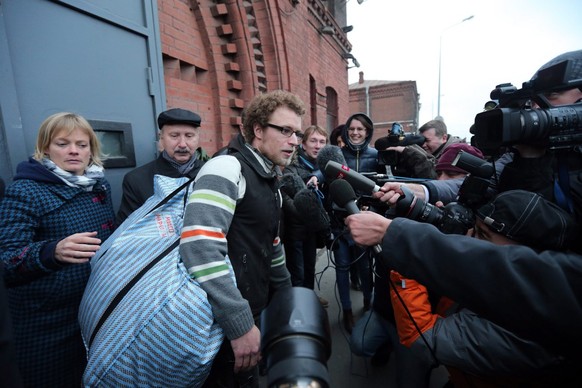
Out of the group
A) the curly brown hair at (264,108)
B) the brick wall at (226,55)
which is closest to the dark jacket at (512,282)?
the curly brown hair at (264,108)

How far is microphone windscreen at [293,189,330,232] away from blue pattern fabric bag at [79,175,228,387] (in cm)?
120

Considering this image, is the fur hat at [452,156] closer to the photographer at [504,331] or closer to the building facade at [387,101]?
the photographer at [504,331]

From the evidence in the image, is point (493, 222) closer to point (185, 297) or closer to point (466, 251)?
point (466, 251)

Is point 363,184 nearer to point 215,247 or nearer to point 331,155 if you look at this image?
point 215,247

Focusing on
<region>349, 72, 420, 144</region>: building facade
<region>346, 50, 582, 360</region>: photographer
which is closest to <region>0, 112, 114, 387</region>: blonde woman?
<region>346, 50, 582, 360</region>: photographer

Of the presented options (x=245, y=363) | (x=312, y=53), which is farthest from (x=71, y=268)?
(x=312, y=53)

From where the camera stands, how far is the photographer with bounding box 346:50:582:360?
0.73 meters

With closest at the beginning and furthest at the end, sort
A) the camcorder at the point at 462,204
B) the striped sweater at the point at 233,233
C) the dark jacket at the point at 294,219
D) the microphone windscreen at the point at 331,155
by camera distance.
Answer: the striped sweater at the point at 233,233
the camcorder at the point at 462,204
the dark jacket at the point at 294,219
the microphone windscreen at the point at 331,155

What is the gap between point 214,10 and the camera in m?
3.58

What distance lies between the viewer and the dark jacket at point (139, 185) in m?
1.78

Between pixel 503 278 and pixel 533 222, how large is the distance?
17.0 inches

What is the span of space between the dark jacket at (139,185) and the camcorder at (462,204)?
1.59 m

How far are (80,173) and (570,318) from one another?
82.0 inches

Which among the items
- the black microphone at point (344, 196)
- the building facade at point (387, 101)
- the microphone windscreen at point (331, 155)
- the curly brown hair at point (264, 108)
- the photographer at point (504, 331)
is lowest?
the photographer at point (504, 331)
